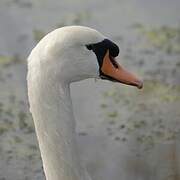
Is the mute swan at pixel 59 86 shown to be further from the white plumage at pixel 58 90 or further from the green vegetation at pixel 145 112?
the green vegetation at pixel 145 112

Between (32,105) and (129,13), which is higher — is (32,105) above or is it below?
above

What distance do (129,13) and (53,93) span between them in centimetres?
343

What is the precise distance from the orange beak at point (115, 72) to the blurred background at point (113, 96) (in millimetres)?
1153

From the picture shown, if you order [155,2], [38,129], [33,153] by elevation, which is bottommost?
[33,153]

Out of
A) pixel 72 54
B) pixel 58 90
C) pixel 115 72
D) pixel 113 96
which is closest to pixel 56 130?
pixel 58 90

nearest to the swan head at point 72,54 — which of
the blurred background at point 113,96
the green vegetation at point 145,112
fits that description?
the blurred background at point 113,96

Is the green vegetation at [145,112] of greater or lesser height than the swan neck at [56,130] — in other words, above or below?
below

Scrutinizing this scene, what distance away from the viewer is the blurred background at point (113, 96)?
392 centimetres

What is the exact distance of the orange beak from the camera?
2545 millimetres

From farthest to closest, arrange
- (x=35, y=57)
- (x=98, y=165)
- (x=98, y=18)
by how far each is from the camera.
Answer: (x=98, y=18) → (x=98, y=165) → (x=35, y=57)

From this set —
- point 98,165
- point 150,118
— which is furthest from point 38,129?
point 150,118

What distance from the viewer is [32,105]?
2328 mm

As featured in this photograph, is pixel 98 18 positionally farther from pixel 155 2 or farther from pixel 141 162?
pixel 141 162

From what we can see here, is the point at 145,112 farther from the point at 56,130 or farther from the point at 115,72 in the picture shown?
the point at 56,130
